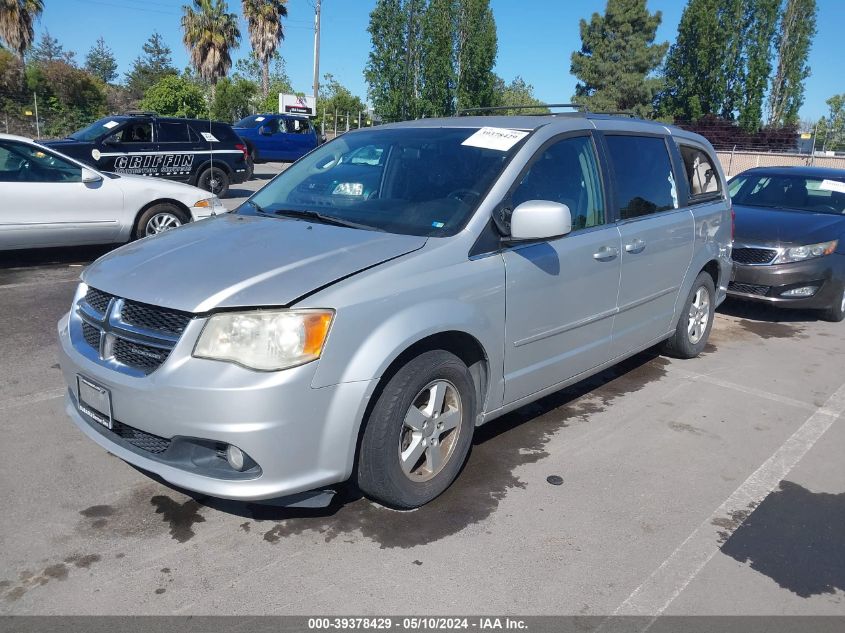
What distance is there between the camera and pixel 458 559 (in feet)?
9.65

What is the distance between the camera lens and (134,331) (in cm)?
290

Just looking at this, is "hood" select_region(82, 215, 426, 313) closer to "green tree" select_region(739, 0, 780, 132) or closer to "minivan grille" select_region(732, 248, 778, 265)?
"minivan grille" select_region(732, 248, 778, 265)

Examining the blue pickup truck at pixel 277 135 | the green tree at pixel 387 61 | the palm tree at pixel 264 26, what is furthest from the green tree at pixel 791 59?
the blue pickup truck at pixel 277 135

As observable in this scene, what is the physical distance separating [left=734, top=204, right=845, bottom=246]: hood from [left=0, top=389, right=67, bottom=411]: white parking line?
6349 mm

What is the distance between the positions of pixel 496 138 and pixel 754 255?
14.6ft

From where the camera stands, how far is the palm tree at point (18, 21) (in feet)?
109

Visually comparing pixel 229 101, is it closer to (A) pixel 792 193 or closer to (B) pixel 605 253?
(A) pixel 792 193

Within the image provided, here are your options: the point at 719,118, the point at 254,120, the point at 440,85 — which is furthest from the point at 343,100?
the point at 254,120

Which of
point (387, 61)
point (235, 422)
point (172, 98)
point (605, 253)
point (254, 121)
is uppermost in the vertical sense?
point (387, 61)

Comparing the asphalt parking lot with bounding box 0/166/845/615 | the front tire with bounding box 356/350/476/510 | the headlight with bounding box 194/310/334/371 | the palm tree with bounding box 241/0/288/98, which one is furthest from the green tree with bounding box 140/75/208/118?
the headlight with bounding box 194/310/334/371

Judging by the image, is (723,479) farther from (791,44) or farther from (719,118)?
(791,44)

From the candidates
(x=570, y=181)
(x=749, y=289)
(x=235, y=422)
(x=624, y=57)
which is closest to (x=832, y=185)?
(x=749, y=289)

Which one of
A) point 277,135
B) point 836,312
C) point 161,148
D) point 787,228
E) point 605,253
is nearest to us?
point 605,253

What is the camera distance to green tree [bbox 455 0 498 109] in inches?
1654
